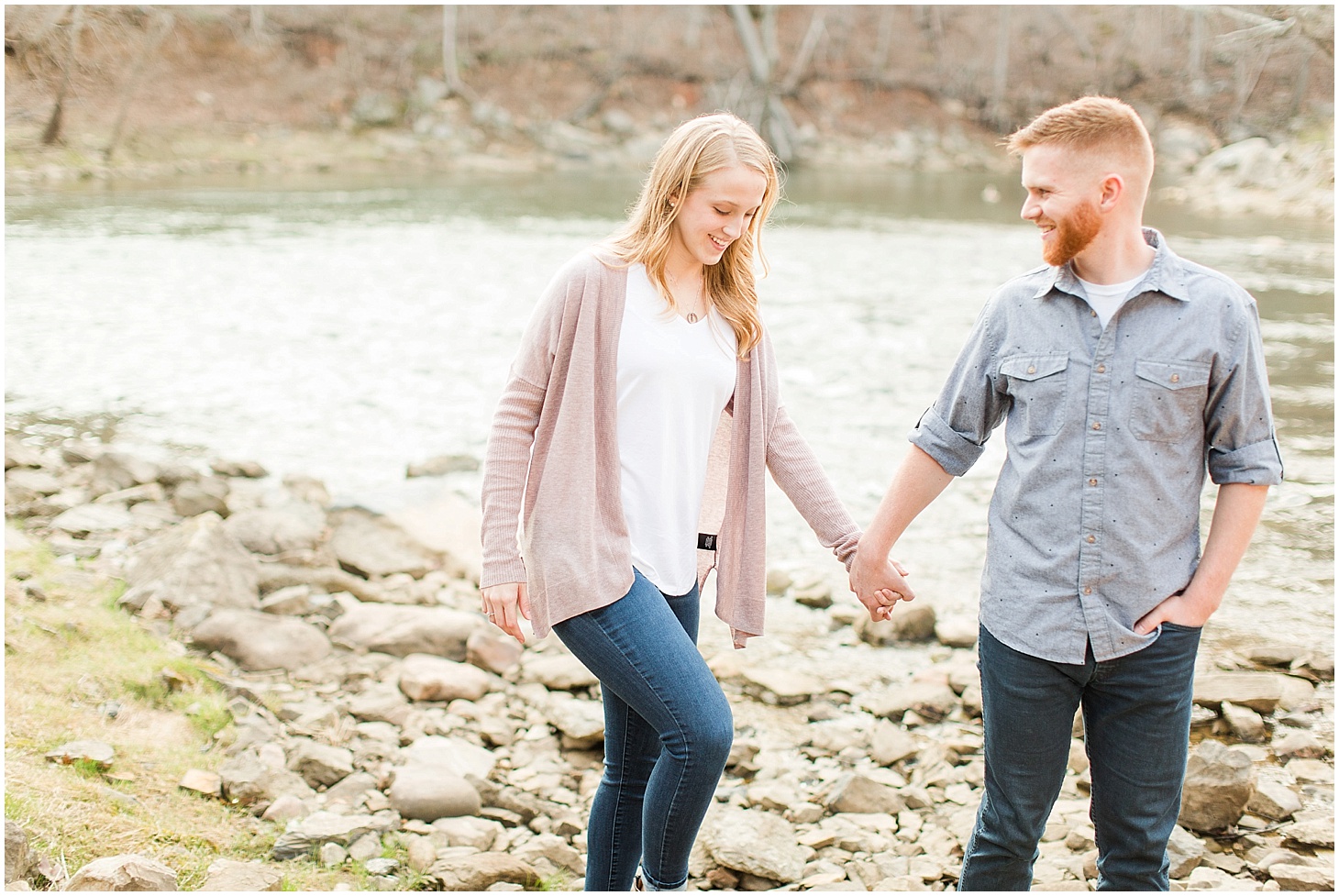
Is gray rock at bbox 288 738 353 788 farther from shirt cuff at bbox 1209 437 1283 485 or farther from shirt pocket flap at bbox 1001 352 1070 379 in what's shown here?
shirt cuff at bbox 1209 437 1283 485

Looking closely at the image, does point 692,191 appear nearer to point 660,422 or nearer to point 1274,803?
point 660,422

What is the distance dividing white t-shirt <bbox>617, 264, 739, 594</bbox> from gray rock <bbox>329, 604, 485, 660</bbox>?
2.76 meters

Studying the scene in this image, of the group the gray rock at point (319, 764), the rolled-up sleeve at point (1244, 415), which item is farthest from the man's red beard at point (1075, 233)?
the gray rock at point (319, 764)

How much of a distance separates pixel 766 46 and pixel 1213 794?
136 ft

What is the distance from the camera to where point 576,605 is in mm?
2664

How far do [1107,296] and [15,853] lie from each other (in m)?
2.85

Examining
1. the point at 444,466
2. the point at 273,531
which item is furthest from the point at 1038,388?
the point at 444,466

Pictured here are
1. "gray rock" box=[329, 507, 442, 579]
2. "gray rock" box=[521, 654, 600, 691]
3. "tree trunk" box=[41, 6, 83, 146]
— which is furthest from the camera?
"tree trunk" box=[41, 6, 83, 146]

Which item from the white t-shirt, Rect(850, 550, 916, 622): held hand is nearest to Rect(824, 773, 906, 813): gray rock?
Rect(850, 550, 916, 622): held hand

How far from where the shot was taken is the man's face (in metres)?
2.47

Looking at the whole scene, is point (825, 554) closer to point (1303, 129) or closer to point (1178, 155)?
point (1303, 129)

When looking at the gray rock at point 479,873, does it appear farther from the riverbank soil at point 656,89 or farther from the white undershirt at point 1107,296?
the riverbank soil at point 656,89

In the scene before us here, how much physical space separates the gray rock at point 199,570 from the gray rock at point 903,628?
2912 mm

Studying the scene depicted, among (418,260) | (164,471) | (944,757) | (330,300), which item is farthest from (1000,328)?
(418,260)
